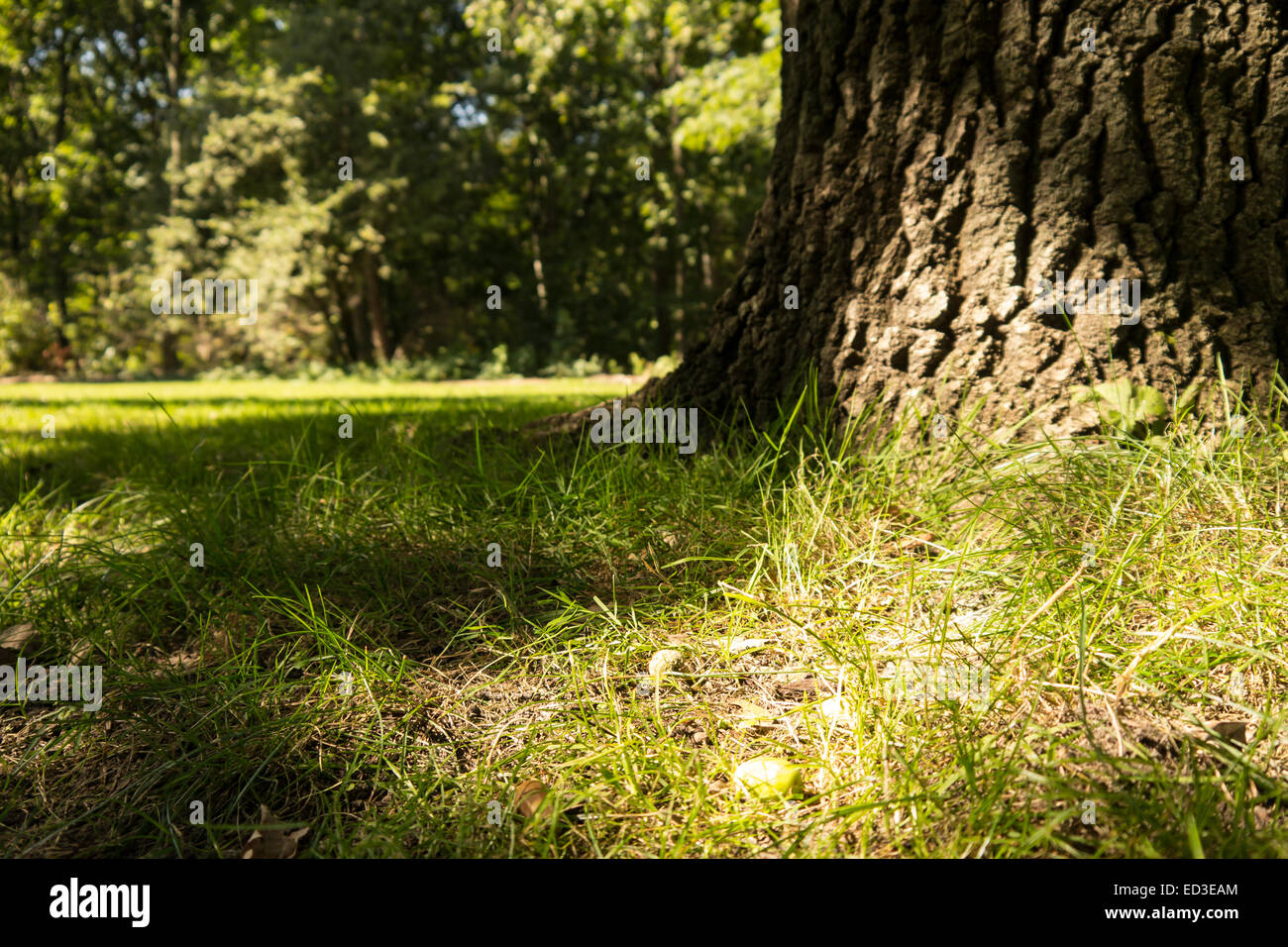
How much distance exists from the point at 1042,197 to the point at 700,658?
170 centimetres

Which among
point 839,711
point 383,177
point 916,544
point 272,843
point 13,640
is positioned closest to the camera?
point 272,843

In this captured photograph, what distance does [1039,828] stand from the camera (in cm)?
116

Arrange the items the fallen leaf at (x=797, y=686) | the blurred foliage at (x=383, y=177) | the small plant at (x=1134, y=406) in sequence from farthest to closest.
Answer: the blurred foliage at (x=383, y=177)
the small plant at (x=1134, y=406)
the fallen leaf at (x=797, y=686)

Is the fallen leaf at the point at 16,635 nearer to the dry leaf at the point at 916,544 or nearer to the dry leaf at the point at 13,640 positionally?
the dry leaf at the point at 13,640

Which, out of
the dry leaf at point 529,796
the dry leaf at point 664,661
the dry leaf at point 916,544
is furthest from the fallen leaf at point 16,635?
the dry leaf at point 916,544

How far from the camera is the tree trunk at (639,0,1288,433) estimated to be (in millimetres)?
2215

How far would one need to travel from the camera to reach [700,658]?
1.77m

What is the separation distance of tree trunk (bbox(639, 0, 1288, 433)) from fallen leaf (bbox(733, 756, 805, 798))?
1.40 metres

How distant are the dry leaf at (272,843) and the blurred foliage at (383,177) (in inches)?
462

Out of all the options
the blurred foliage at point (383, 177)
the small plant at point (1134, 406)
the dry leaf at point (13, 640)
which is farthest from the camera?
the blurred foliage at point (383, 177)

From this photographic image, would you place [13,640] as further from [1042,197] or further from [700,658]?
[1042,197]

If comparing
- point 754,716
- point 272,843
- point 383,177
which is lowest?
point 272,843

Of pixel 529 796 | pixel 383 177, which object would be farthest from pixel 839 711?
pixel 383 177

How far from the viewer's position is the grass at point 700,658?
129 cm
